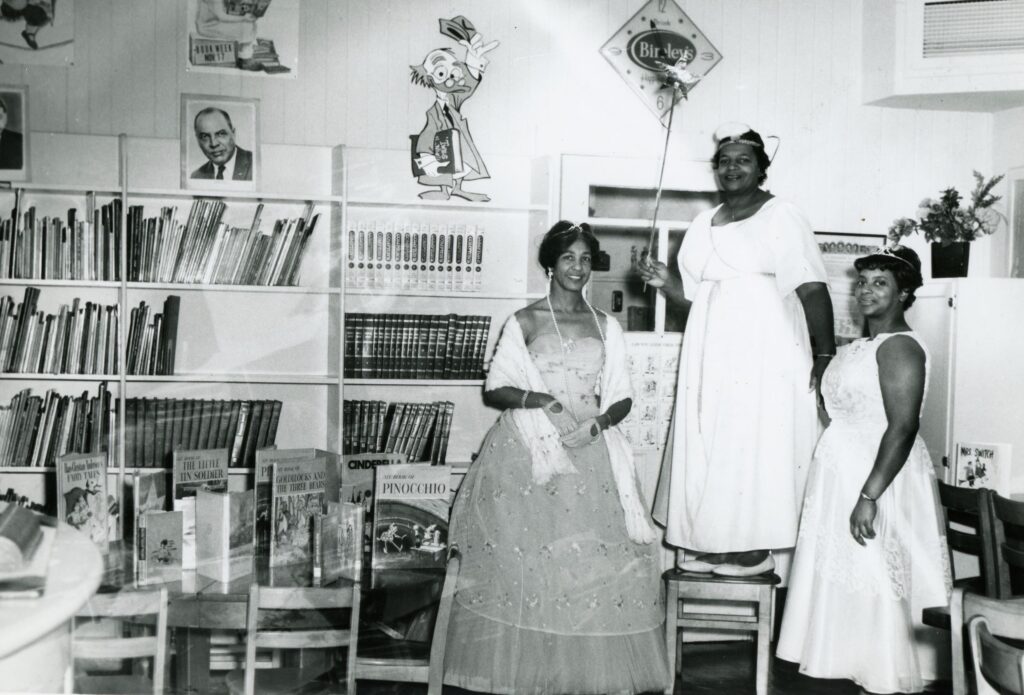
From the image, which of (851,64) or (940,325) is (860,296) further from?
(851,64)

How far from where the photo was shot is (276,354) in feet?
11.4

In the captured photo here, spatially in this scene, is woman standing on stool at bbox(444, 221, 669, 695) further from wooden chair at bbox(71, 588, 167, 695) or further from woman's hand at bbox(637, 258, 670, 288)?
wooden chair at bbox(71, 588, 167, 695)

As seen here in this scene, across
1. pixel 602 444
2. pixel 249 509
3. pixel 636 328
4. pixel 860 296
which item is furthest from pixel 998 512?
pixel 249 509

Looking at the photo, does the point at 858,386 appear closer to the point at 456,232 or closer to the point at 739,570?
the point at 739,570

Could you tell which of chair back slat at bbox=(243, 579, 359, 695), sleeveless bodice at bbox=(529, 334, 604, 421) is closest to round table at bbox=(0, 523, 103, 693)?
chair back slat at bbox=(243, 579, 359, 695)

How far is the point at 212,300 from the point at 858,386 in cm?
227

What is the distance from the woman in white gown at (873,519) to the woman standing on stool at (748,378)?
6.4 inches

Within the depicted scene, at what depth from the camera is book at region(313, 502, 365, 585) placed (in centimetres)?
261

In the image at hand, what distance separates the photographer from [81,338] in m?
3.28

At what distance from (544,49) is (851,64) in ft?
3.80

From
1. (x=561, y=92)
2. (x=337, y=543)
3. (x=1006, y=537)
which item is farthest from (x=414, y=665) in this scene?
(x=561, y=92)

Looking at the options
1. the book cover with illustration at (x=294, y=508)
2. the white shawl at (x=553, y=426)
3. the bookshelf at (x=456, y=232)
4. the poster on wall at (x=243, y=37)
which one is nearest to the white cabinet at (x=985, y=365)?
the white shawl at (x=553, y=426)

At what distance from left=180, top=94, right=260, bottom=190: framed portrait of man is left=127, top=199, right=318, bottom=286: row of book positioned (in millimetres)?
94

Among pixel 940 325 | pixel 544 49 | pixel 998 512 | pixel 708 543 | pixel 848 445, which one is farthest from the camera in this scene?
pixel 544 49
